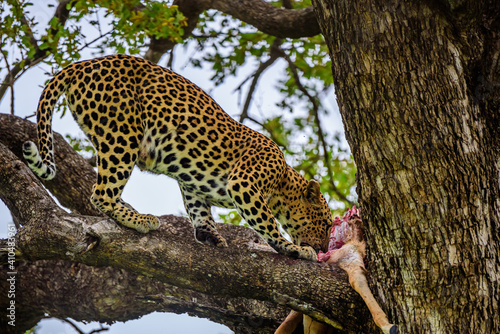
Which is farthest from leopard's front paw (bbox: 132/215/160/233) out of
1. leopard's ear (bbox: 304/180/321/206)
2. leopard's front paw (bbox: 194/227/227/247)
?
leopard's ear (bbox: 304/180/321/206)

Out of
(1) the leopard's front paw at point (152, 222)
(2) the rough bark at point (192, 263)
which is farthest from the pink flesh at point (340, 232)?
(1) the leopard's front paw at point (152, 222)

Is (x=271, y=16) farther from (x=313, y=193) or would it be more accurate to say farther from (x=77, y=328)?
(x=77, y=328)

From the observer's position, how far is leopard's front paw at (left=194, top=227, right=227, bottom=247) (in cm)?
598

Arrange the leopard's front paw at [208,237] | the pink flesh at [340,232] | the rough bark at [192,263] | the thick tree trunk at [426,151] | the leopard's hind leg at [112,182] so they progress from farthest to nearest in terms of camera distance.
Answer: the leopard's front paw at [208,237] < the pink flesh at [340,232] < the leopard's hind leg at [112,182] < the rough bark at [192,263] < the thick tree trunk at [426,151]

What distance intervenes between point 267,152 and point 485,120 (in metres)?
2.47

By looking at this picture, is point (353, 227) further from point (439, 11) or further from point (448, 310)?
point (439, 11)

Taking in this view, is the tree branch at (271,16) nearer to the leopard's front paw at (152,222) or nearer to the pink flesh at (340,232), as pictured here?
the pink flesh at (340,232)

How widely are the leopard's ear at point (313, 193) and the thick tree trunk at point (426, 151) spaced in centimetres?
232

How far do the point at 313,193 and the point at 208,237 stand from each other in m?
1.37

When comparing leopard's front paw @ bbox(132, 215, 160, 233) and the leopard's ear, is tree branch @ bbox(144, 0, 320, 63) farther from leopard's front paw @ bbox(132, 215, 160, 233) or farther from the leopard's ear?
leopard's front paw @ bbox(132, 215, 160, 233)

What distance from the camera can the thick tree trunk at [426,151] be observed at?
4.12m

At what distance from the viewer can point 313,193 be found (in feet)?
21.7

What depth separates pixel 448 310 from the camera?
4137 millimetres

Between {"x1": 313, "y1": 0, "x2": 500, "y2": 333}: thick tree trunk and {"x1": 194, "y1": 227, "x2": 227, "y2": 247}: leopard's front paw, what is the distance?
218 centimetres
